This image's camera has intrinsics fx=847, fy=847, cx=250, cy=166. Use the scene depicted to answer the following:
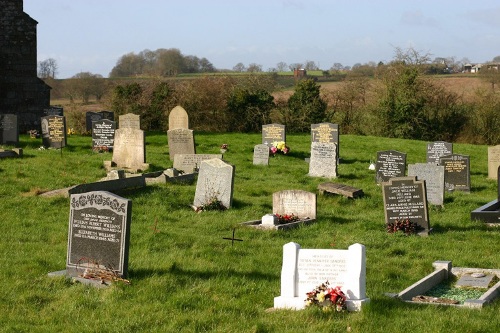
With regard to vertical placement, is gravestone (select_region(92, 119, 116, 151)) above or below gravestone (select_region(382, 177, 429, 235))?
above

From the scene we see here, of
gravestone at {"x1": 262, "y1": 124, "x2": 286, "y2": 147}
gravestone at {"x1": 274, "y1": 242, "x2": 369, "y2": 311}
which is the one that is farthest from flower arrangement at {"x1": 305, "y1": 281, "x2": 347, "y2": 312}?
gravestone at {"x1": 262, "y1": 124, "x2": 286, "y2": 147}

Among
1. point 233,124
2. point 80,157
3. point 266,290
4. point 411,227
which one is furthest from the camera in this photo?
point 233,124

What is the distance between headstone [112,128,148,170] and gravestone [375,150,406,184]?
6.27 metres

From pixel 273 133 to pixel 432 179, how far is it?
10782 mm

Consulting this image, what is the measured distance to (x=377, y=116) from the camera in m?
40.4

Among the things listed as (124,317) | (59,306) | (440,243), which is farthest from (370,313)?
(440,243)

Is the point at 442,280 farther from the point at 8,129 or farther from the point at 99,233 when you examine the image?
the point at 8,129

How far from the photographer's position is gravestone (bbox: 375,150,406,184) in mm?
22312

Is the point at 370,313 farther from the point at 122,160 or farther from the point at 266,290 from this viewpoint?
the point at 122,160

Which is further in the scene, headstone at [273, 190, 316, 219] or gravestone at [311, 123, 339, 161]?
gravestone at [311, 123, 339, 161]

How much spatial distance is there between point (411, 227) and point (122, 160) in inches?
396

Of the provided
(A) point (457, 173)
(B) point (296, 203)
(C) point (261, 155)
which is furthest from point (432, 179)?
(C) point (261, 155)

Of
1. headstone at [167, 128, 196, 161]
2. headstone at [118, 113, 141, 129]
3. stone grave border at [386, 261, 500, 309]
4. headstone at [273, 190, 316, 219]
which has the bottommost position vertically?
stone grave border at [386, 261, 500, 309]

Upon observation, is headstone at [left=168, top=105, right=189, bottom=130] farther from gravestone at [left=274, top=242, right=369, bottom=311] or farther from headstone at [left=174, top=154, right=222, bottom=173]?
gravestone at [left=274, top=242, right=369, bottom=311]
